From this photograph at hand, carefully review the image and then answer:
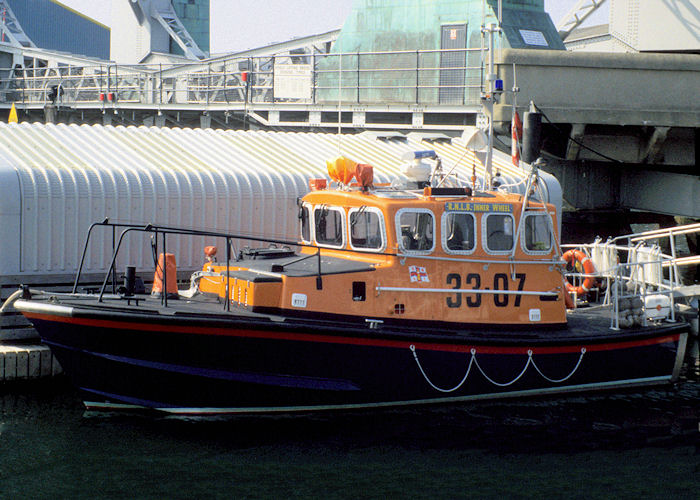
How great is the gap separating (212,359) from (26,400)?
9.84ft

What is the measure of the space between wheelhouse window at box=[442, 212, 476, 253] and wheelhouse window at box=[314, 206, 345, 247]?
50.5 inches

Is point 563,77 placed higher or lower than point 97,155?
higher

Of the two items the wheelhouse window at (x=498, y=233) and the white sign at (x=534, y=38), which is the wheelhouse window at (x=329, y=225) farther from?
the white sign at (x=534, y=38)

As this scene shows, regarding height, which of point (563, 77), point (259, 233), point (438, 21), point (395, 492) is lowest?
point (395, 492)

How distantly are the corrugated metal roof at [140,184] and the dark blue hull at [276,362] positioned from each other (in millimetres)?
2804

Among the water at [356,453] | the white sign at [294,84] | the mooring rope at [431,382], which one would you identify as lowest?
the water at [356,453]

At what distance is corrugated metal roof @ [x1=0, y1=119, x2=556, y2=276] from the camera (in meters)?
12.8

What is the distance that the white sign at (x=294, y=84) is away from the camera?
83.0ft

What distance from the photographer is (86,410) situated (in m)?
11.0

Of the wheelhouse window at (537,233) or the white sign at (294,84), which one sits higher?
the white sign at (294,84)

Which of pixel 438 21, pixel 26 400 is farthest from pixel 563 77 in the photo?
pixel 26 400

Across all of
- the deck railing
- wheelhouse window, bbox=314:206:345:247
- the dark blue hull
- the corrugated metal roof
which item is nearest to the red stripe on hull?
the dark blue hull

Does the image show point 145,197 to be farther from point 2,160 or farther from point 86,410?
point 86,410

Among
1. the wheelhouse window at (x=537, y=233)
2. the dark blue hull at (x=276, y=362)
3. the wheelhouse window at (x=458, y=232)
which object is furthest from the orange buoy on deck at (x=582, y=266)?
the wheelhouse window at (x=458, y=232)
